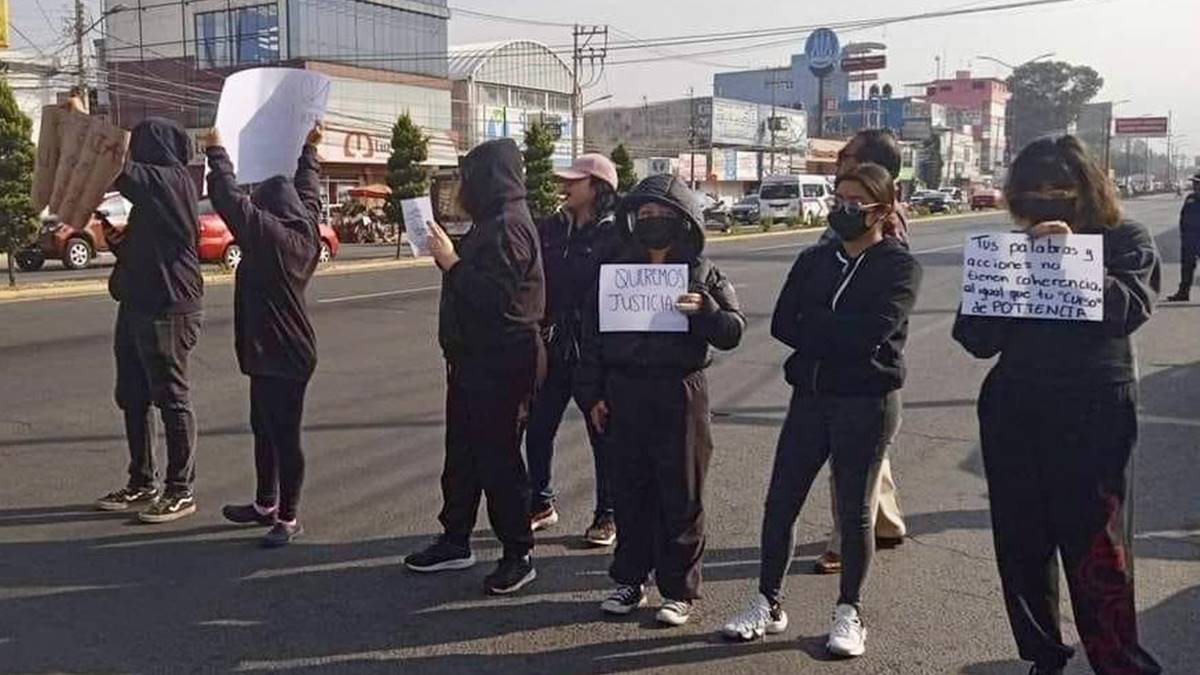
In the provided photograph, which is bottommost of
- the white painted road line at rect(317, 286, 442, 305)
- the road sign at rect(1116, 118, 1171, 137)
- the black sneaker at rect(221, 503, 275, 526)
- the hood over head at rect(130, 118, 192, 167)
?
the black sneaker at rect(221, 503, 275, 526)

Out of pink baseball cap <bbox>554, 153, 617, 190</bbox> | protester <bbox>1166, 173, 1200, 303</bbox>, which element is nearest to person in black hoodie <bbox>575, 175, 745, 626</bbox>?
pink baseball cap <bbox>554, 153, 617, 190</bbox>

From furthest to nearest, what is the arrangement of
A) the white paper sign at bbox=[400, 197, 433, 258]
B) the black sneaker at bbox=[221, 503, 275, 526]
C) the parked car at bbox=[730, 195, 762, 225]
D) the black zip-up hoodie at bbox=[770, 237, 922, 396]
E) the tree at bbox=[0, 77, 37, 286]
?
the parked car at bbox=[730, 195, 762, 225] → the tree at bbox=[0, 77, 37, 286] → the black sneaker at bbox=[221, 503, 275, 526] → the white paper sign at bbox=[400, 197, 433, 258] → the black zip-up hoodie at bbox=[770, 237, 922, 396]

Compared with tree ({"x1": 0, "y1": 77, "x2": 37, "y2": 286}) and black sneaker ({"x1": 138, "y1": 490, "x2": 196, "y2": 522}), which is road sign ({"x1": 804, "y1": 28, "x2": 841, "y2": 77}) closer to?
tree ({"x1": 0, "y1": 77, "x2": 37, "y2": 286})

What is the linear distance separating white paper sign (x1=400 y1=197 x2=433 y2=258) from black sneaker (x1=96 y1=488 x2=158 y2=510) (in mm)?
2315

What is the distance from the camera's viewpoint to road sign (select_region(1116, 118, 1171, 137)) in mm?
115350

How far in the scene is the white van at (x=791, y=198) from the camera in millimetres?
45188

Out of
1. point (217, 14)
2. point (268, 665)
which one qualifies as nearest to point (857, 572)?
point (268, 665)

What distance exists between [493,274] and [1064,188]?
85.8 inches

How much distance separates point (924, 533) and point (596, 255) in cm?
221

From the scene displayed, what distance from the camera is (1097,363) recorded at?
3.46 m

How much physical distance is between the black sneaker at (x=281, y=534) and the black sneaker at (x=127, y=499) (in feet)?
3.03

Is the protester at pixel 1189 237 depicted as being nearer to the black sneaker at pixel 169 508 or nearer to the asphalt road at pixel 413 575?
the asphalt road at pixel 413 575

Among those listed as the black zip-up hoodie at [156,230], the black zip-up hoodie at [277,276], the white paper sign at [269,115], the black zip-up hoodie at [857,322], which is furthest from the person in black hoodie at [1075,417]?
the black zip-up hoodie at [156,230]

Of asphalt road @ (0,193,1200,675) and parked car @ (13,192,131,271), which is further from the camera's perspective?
parked car @ (13,192,131,271)
